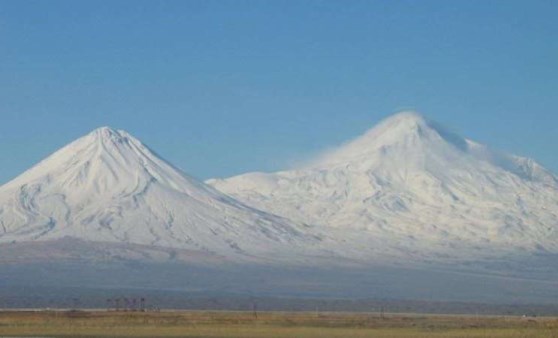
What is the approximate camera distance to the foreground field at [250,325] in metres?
69.9

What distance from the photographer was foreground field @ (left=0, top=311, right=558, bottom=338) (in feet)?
229

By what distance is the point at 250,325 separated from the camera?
264 ft

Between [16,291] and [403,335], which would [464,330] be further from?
[16,291]

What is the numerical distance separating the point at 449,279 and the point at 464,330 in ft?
367

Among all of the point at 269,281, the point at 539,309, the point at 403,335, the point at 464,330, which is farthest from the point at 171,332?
the point at 269,281

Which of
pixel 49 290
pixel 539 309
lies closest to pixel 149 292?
pixel 49 290

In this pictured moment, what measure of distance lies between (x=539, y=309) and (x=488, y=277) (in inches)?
2504

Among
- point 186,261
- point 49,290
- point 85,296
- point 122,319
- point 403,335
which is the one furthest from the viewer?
point 186,261

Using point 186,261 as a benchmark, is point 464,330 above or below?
below

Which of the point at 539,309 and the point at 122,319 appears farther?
the point at 539,309

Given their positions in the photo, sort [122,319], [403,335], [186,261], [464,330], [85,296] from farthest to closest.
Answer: [186,261], [85,296], [122,319], [464,330], [403,335]

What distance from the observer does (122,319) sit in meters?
83.6

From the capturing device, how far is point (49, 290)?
514 feet

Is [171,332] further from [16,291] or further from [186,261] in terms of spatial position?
[186,261]
